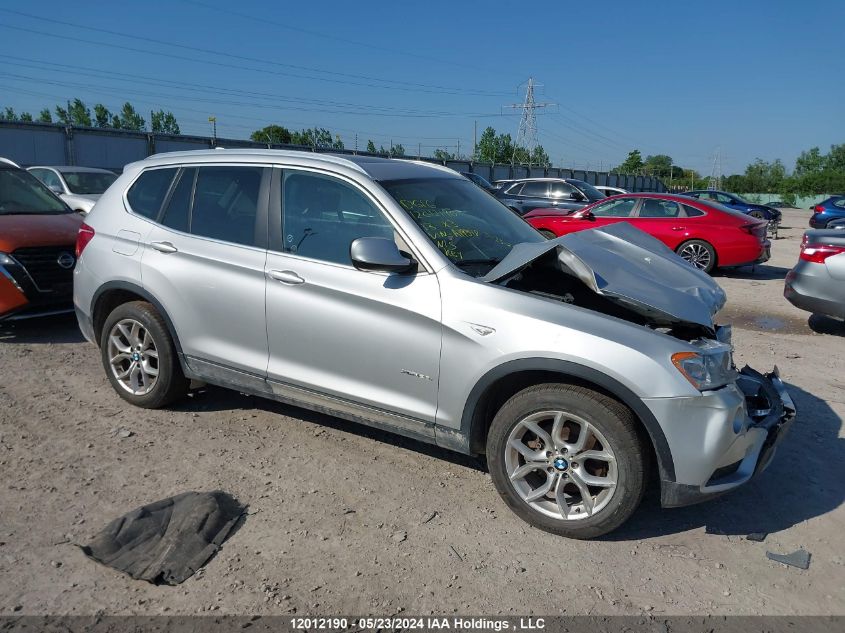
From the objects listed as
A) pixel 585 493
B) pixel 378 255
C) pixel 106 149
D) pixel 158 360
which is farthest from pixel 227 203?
pixel 106 149

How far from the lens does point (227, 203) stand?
181 inches

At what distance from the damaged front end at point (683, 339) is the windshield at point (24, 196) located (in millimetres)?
6278

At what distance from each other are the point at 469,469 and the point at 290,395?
4.00ft

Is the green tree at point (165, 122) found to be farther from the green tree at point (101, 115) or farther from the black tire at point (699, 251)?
the black tire at point (699, 251)

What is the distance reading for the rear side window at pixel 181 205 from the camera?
475 centimetres

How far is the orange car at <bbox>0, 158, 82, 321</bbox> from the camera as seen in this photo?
664 centimetres

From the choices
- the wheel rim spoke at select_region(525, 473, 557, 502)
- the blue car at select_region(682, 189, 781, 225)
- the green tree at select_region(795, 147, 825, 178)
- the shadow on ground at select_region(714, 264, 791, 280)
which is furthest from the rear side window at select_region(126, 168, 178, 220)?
the green tree at select_region(795, 147, 825, 178)

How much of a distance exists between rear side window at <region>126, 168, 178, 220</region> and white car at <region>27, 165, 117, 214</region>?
27.0 ft

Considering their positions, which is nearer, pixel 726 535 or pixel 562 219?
pixel 726 535

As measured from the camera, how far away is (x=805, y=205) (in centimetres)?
7275

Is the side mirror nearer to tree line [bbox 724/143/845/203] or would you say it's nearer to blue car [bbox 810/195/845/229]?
blue car [bbox 810/195/845/229]

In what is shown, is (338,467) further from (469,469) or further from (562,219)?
(562,219)

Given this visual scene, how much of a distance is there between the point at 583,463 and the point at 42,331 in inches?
248

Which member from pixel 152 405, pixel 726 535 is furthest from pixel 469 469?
pixel 152 405
